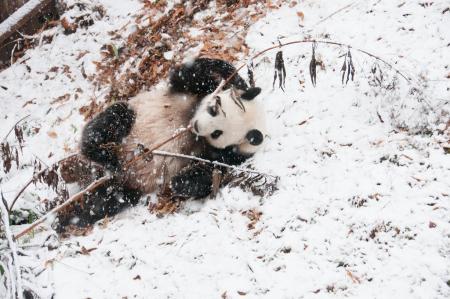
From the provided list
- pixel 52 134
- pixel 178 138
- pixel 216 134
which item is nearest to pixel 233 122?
pixel 216 134

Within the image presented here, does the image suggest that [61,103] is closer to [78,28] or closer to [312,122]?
[78,28]

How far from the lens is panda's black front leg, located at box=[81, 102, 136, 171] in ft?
16.6

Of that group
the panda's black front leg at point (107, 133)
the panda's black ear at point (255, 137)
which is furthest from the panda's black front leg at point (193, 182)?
the panda's black front leg at point (107, 133)

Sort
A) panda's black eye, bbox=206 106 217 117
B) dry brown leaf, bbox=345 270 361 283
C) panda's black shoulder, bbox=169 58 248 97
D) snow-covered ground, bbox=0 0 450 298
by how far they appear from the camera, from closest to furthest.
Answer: dry brown leaf, bbox=345 270 361 283
snow-covered ground, bbox=0 0 450 298
panda's black eye, bbox=206 106 217 117
panda's black shoulder, bbox=169 58 248 97

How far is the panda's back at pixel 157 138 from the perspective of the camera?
16.8 ft

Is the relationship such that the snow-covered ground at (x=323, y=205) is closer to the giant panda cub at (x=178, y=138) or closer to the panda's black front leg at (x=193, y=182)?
the panda's black front leg at (x=193, y=182)

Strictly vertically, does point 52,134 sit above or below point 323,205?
above

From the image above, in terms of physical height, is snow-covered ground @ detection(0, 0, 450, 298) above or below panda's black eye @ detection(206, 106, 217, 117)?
below

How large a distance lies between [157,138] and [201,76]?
90 centimetres

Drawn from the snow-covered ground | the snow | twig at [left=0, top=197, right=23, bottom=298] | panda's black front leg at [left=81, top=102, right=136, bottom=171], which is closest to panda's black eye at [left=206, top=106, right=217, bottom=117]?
the snow-covered ground

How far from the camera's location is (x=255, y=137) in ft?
15.4

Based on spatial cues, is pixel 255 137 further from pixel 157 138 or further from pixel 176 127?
pixel 157 138

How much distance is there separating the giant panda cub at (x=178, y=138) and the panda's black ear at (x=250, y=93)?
11mm

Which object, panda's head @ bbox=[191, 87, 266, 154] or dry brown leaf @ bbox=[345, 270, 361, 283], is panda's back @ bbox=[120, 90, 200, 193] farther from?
dry brown leaf @ bbox=[345, 270, 361, 283]
